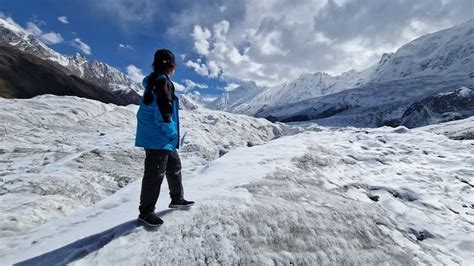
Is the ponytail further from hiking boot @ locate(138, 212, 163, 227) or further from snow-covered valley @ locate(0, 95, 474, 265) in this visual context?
snow-covered valley @ locate(0, 95, 474, 265)

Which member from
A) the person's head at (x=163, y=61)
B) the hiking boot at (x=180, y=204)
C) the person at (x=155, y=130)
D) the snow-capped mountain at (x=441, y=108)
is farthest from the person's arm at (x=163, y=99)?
the snow-capped mountain at (x=441, y=108)

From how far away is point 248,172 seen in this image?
28.8 ft

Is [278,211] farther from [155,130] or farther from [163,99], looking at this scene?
[163,99]

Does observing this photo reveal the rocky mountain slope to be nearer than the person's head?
No

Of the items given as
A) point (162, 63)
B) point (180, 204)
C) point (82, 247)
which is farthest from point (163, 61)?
point (82, 247)

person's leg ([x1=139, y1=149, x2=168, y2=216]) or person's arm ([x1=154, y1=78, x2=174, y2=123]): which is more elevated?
person's arm ([x1=154, y1=78, x2=174, y2=123])

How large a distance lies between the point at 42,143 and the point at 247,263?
2069 cm

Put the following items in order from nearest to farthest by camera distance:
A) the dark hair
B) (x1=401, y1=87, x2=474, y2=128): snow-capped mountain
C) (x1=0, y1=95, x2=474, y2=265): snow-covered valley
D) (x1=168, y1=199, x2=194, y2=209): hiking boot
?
(x1=0, y1=95, x2=474, y2=265): snow-covered valley → the dark hair → (x1=168, y1=199, x2=194, y2=209): hiking boot → (x1=401, y1=87, x2=474, y2=128): snow-capped mountain

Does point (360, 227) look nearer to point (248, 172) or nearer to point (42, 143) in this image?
point (248, 172)

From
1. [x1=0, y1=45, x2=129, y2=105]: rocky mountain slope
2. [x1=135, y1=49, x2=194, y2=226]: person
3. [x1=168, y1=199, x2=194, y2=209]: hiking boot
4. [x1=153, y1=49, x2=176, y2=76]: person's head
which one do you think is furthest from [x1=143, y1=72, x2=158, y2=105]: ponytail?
[x1=0, y1=45, x2=129, y2=105]: rocky mountain slope

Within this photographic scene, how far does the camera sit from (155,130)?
6.20 m

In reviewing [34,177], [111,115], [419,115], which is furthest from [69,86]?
[34,177]

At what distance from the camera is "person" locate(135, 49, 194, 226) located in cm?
611

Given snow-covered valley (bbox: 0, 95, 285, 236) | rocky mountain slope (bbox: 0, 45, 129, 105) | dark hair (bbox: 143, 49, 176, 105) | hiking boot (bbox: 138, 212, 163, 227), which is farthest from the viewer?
rocky mountain slope (bbox: 0, 45, 129, 105)
